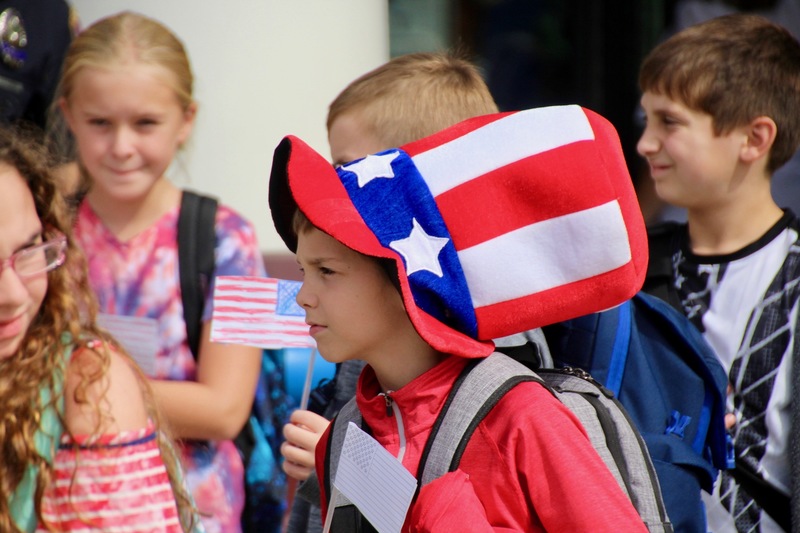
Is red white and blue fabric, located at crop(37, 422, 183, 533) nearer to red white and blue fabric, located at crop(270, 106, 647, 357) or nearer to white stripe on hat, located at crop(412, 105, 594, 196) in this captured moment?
red white and blue fabric, located at crop(270, 106, 647, 357)

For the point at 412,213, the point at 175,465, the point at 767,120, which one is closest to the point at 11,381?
the point at 175,465

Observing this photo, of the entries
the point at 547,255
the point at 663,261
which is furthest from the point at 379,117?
the point at 663,261

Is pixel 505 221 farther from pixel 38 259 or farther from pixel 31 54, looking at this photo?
pixel 31 54

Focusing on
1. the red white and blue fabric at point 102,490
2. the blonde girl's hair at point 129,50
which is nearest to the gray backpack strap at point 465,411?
the red white and blue fabric at point 102,490

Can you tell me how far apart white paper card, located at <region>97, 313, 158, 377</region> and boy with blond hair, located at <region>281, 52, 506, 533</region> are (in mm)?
560

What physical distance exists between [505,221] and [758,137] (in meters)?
1.50

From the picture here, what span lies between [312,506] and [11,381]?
0.75m

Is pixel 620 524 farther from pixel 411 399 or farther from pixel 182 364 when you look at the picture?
pixel 182 364

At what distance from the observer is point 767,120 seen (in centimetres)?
313

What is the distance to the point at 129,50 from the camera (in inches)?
126

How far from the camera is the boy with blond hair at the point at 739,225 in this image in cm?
275

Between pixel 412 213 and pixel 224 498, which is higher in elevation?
pixel 412 213

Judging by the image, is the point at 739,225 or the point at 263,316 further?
the point at 739,225

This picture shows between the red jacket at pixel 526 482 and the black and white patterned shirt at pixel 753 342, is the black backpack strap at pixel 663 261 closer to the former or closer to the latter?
the black and white patterned shirt at pixel 753 342
